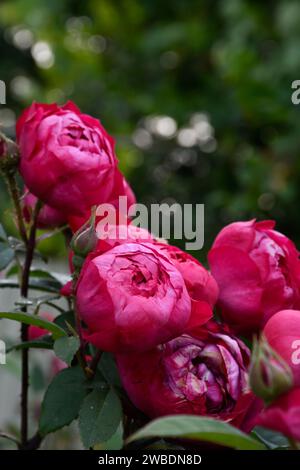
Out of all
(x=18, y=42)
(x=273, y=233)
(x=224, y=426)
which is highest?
(x=18, y=42)

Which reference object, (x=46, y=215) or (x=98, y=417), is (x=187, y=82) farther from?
(x=98, y=417)

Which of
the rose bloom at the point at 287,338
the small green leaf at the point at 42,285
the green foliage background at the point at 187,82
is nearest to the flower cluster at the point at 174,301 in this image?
the rose bloom at the point at 287,338

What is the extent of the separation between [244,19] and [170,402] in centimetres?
205

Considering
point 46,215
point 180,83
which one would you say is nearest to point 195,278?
point 46,215

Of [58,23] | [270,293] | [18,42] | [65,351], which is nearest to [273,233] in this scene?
[270,293]

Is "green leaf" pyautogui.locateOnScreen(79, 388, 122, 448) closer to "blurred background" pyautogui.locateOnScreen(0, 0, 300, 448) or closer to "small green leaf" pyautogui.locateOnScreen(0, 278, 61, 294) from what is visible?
"small green leaf" pyautogui.locateOnScreen(0, 278, 61, 294)

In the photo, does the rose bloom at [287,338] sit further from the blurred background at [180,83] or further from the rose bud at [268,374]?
the blurred background at [180,83]

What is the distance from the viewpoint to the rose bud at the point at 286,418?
300 millimetres

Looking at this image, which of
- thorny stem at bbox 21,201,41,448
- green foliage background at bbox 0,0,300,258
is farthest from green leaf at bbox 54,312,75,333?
green foliage background at bbox 0,0,300,258

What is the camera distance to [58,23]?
8.51 ft

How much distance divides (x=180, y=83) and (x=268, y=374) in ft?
7.43

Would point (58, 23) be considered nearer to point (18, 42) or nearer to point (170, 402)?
point (18, 42)

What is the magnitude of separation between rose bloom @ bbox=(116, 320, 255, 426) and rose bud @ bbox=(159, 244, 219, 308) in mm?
27

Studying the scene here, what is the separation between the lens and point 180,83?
2.51m
